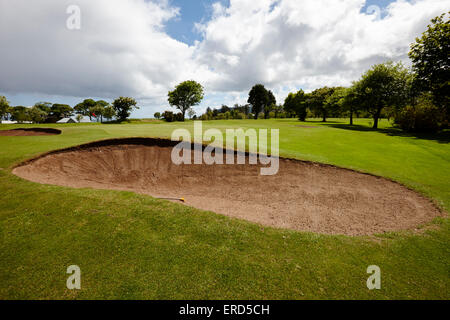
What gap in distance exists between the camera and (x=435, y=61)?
85.9ft

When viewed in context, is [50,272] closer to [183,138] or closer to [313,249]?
→ [313,249]

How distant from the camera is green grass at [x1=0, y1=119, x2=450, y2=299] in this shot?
407 cm

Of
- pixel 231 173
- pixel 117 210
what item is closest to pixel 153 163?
pixel 231 173

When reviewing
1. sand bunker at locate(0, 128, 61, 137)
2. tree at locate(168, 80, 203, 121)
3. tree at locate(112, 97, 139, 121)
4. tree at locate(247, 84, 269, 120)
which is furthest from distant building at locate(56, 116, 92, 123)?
tree at locate(247, 84, 269, 120)

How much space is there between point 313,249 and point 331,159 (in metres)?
10.0

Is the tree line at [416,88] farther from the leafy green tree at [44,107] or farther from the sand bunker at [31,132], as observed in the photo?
the leafy green tree at [44,107]

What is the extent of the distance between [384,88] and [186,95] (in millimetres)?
57392

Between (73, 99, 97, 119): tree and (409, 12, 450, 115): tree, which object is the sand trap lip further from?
(73, 99, 97, 119): tree

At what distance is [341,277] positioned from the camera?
14.6 feet

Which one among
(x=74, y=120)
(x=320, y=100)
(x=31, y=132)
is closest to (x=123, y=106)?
(x=31, y=132)

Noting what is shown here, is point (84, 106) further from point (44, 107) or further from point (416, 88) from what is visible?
point (416, 88)

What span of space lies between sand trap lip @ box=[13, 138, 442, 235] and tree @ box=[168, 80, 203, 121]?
2218 inches
